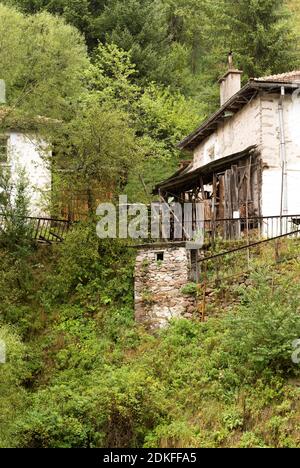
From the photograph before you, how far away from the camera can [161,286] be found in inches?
714

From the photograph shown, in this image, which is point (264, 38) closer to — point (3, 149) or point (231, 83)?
point (231, 83)

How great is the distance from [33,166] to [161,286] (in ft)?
29.8

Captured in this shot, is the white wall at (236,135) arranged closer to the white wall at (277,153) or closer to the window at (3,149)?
the white wall at (277,153)

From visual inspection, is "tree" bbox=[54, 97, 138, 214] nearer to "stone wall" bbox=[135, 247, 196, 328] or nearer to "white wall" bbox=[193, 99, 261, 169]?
"stone wall" bbox=[135, 247, 196, 328]

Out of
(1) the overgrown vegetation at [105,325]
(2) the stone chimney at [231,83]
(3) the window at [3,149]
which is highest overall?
(2) the stone chimney at [231,83]

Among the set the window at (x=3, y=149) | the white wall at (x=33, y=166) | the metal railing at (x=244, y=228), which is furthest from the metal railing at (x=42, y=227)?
the metal railing at (x=244, y=228)

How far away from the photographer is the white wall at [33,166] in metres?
21.7

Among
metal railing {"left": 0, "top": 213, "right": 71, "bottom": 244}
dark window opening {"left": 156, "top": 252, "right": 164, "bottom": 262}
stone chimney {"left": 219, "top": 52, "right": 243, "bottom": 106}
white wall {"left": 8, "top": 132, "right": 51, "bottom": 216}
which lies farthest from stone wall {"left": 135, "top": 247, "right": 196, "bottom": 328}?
stone chimney {"left": 219, "top": 52, "right": 243, "bottom": 106}

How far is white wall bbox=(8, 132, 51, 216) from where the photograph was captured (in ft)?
71.3

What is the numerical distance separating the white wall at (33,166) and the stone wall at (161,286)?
4.62 meters

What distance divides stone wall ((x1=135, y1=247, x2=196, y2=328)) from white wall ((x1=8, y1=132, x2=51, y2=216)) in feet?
15.1

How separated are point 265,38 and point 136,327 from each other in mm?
20505

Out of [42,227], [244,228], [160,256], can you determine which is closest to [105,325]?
[160,256]

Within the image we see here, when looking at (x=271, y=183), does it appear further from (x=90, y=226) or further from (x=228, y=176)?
(x=90, y=226)
